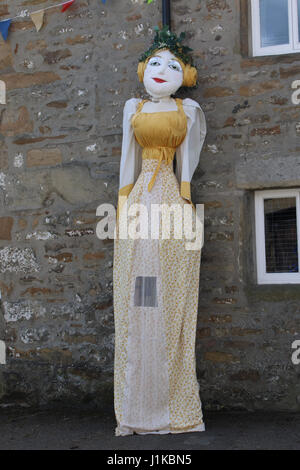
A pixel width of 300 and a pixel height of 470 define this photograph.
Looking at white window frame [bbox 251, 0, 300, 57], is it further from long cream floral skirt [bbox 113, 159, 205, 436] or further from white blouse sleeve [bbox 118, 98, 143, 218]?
long cream floral skirt [bbox 113, 159, 205, 436]

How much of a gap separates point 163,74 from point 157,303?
1.59 meters

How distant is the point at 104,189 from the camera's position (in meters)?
5.41

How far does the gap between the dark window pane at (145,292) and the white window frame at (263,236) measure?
994 mm

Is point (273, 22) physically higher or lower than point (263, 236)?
higher

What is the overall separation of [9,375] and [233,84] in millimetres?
2949

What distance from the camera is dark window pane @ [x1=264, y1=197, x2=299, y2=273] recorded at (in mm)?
5117

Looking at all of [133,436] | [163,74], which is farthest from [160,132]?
[133,436]

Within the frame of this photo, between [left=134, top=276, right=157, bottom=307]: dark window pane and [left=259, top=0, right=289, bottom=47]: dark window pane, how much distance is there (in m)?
2.08

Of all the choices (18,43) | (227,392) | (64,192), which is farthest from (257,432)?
(18,43)

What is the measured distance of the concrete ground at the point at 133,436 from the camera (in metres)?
4.33

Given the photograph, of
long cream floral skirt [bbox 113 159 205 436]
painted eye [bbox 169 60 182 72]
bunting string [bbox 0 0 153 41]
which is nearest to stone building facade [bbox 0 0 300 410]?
bunting string [bbox 0 0 153 41]

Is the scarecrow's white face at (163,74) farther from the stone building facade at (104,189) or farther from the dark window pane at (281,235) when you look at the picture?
the dark window pane at (281,235)

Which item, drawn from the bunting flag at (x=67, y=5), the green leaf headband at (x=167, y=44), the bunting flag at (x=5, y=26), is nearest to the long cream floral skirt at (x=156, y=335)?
the green leaf headband at (x=167, y=44)

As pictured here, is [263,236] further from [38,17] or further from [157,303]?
[38,17]
